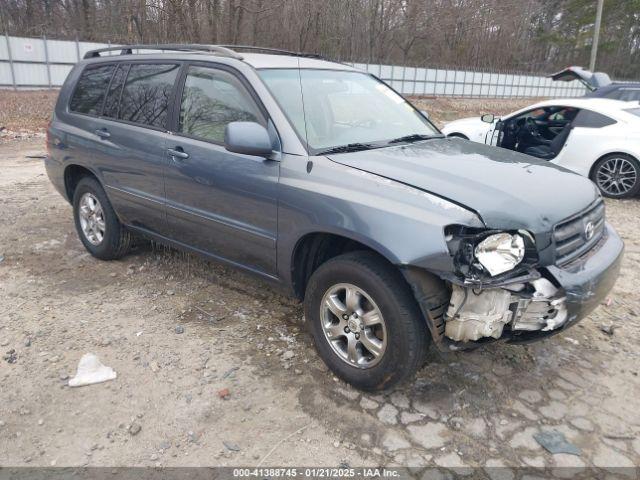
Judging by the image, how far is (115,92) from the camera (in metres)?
4.50

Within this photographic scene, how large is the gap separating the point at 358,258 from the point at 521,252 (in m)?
0.85

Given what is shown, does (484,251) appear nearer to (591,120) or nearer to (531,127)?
(591,120)

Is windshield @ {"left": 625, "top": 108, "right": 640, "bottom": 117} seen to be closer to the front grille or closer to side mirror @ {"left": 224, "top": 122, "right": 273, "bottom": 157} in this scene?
the front grille

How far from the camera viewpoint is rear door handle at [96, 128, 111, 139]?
14.5 feet

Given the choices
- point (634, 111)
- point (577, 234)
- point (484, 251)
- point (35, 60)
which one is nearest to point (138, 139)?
point (484, 251)

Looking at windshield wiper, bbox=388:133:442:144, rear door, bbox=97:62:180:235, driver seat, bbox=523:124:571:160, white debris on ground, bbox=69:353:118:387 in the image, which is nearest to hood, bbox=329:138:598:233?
windshield wiper, bbox=388:133:442:144

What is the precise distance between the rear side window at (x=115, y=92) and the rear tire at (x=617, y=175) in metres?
6.58

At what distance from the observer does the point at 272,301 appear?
4.13 meters

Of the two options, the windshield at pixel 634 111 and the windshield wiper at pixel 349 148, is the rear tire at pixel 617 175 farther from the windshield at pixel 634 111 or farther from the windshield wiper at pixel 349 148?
the windshield wiper at pixel 349 148

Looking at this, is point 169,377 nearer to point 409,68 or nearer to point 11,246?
point 11,246

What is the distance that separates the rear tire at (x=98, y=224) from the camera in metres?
4.75

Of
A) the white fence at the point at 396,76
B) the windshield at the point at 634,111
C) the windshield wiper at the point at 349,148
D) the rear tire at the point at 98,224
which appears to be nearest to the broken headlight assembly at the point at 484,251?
the windshield wiper at the point at 349,148

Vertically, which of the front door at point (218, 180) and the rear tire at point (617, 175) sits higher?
the front door at point (218, 180)

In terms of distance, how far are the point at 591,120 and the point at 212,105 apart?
6359 mm
